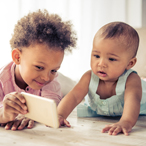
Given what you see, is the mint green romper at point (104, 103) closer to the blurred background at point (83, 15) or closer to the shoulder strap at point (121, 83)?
the shoulder strap at point (121, 83)

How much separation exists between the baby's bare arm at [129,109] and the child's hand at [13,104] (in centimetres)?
33

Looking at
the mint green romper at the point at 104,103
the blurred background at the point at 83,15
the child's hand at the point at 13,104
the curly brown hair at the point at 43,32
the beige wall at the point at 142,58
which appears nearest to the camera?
the child's hand at the point at 13,104

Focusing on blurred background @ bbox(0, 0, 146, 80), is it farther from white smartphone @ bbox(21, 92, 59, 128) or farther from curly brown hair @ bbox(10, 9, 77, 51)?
white smartphone @ bbox(21, 92, 59, 128)

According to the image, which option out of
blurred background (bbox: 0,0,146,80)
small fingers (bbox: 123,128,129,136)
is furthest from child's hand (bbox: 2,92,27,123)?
blurred background (bbox: 0,0,146,80)

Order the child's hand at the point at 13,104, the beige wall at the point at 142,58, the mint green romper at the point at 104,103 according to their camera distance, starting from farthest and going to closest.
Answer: the beige wall at the point at 142,58 < the mint green romper at the point at 104,103 < the child's hand at the point at 13,104

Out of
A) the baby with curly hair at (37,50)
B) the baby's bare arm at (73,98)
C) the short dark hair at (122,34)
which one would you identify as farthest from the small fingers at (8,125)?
the short dark hair at (122,34)

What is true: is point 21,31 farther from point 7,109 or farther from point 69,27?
point 7,109

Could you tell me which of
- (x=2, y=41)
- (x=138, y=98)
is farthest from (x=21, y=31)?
(x=2, y=41)

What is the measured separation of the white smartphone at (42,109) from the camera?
846mm

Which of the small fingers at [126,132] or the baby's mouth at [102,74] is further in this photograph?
the baby's mouth at [102,74]

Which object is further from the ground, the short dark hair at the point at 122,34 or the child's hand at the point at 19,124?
the short dark hair at the point at 122,34

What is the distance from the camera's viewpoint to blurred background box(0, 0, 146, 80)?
260 centimetres

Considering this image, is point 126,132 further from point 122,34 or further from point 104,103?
point 122,34

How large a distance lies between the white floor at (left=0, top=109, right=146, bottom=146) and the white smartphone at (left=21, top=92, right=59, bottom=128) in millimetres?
58
